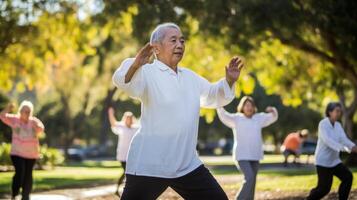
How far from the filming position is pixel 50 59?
24188 mm

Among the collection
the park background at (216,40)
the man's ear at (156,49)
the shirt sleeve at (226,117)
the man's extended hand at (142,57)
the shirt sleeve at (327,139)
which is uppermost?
the park background at (216,40)

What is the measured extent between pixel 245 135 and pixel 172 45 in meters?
5.40

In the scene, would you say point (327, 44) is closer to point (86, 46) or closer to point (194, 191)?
point (86, 46)

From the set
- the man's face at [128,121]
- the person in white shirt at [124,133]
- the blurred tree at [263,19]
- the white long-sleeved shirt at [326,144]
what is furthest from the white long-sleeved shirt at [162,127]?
the blurred tree at [263,19]

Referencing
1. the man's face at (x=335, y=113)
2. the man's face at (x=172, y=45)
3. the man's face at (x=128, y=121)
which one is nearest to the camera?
the man's face at (x=172, y=45)

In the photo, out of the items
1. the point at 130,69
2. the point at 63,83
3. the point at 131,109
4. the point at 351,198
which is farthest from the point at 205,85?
the point at 131,109

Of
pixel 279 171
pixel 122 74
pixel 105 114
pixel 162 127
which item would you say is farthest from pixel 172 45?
pixel 105 114

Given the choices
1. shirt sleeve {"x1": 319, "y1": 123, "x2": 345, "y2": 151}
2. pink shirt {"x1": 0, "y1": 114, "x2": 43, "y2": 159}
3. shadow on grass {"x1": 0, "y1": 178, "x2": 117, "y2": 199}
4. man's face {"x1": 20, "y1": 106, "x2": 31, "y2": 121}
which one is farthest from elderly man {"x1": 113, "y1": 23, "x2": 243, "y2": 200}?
shadow on grass {"x1": 0, "y1": 178, "x2": 117, "y2": 199}

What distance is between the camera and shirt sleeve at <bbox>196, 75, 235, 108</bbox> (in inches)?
215

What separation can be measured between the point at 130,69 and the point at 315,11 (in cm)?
1258

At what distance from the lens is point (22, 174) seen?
1097cm

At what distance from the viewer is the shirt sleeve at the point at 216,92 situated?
17.9 feet

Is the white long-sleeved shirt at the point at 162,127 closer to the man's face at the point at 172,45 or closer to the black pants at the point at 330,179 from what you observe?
the man's face at the point at 172,45

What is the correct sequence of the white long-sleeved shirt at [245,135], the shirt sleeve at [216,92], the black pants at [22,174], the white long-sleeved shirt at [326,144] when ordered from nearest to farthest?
the shirt sleeve at [216,92]
the white long-sleeved shirt at [326,144]
the white long-sleeved shirt at [245,135]
the black pants at [22,174]
